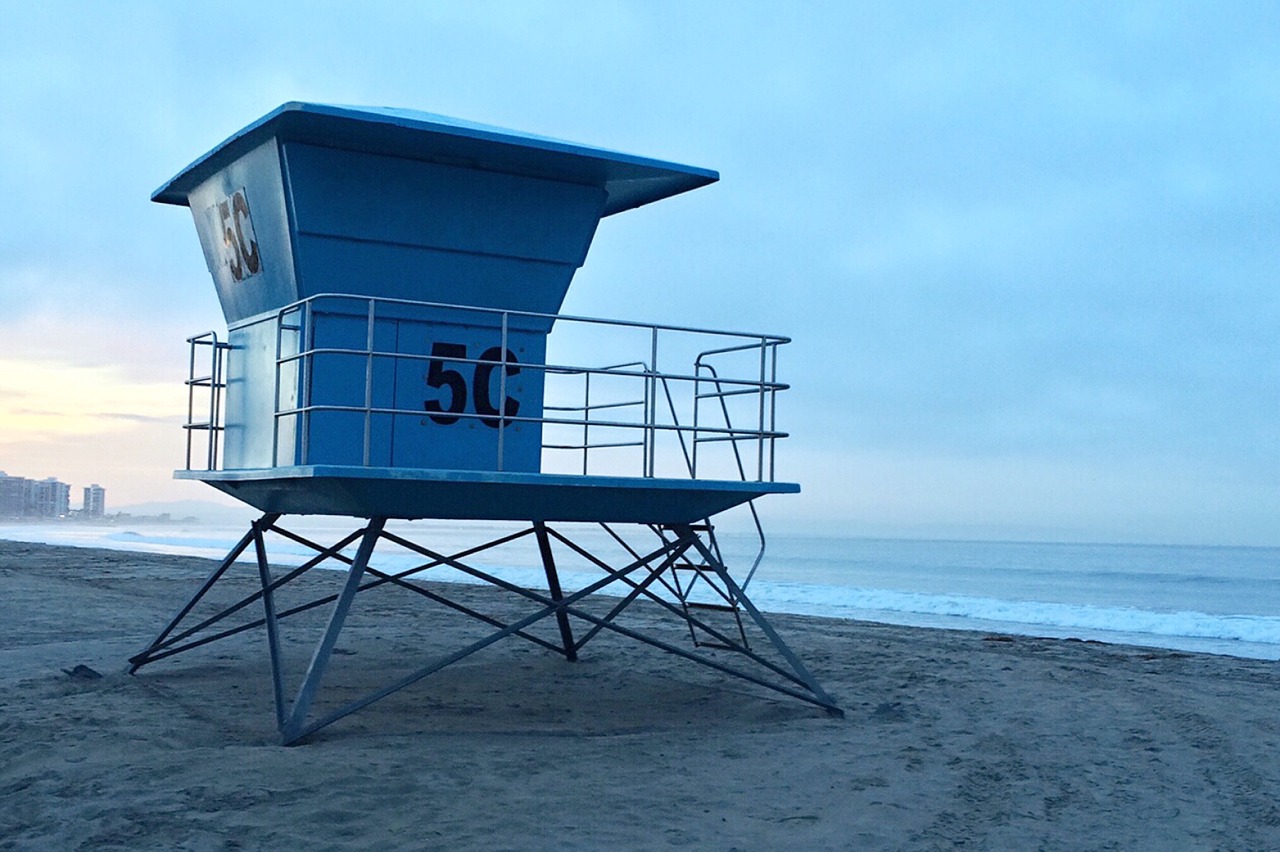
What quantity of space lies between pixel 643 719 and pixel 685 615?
2.86 feet

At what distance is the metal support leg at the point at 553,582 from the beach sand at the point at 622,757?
0.60ft

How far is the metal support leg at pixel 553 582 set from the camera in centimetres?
1039

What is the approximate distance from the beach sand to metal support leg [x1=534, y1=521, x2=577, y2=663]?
18 cm

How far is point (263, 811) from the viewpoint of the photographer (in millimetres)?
6156

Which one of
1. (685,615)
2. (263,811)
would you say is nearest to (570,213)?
(685,615)

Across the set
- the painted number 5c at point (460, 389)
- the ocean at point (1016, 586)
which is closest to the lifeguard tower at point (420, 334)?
the painted number 5c at point (460, 389)

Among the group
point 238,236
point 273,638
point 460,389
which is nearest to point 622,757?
point 273,638

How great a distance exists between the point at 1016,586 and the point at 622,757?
35.7 metres

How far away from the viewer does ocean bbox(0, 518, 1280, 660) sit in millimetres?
25234

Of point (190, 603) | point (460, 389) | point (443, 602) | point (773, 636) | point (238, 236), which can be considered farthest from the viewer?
point (190, 603)

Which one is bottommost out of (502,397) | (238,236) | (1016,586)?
(1016,586)

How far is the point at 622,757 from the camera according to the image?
7793 mm

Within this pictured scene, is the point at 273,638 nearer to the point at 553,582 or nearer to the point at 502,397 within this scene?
the point at 502,397

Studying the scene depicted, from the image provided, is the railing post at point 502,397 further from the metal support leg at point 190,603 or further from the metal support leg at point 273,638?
the metal support leg at point 190,603
